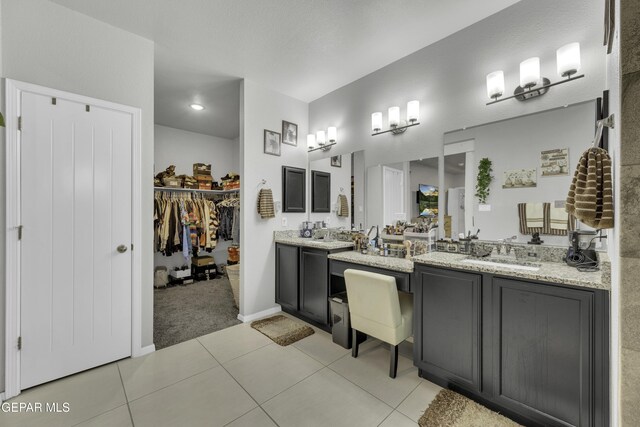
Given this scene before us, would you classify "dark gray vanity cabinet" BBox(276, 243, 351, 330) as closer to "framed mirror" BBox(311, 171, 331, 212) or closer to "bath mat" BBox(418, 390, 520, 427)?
"framed mirror" BBox(311, 171, 331, 212)

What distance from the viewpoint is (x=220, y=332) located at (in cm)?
285

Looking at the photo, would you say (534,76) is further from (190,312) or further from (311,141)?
(190,312)

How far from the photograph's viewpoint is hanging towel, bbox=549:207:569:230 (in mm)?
1813

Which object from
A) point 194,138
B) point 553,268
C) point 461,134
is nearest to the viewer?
point 553,268

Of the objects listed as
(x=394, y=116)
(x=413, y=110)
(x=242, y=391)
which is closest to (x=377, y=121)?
(x=394, y=116)

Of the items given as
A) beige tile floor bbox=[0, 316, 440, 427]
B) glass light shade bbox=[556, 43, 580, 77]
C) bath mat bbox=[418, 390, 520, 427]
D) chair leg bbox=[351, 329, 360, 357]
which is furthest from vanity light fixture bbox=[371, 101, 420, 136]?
bath mat bbox=[418, 390, 520, 427]

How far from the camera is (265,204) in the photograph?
325cm

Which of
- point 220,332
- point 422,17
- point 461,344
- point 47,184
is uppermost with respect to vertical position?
point 422,17

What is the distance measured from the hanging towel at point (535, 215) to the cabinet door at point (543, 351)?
26.8 inches

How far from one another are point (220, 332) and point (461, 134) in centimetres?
322

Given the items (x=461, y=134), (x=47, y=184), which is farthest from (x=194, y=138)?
(x=461, y=134)

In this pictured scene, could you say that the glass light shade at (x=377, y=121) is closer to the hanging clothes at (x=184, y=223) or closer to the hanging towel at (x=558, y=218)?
the hanging towel at (x=558, y=218)

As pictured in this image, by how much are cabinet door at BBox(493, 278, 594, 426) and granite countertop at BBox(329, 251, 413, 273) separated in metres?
0.65

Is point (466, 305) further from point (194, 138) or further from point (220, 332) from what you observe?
point (194, 138)
